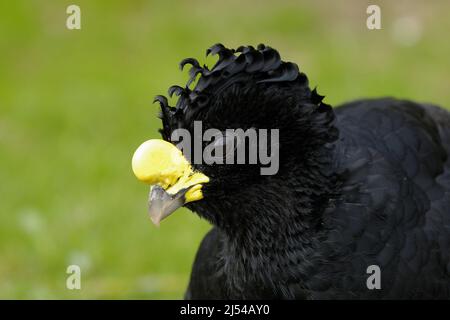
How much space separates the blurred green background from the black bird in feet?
5.87

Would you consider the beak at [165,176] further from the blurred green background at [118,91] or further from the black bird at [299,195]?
the blurred green background at [118,91]

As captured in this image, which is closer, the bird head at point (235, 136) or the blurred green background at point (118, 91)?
the bird head at point (235, 136)

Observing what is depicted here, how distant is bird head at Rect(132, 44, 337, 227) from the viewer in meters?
2.86

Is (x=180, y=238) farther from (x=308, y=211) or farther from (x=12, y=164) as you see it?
(x=308, y=211)

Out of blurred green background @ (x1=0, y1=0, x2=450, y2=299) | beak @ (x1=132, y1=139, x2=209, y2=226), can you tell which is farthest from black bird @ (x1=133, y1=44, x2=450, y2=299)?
blurred green background @ (x1=0, y1=0, x2=450, y2=299)

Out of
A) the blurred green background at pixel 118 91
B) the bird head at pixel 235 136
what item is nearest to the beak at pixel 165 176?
the bird head at pixel 235 136

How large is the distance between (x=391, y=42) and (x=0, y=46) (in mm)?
3313

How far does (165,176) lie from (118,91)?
394cm

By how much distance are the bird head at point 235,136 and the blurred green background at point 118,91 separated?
1.90m

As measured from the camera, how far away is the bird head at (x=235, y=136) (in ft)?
9.39

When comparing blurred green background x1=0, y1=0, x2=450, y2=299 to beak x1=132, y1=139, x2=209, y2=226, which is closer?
beak x1=132, y1=139, x2=209, y2=226

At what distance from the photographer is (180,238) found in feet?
17.0

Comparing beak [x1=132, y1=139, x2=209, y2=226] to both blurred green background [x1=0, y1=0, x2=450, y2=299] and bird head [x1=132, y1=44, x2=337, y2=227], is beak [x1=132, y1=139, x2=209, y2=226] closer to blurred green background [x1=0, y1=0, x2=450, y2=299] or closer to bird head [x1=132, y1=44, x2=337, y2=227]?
bird head [x1=132, y1=44, x2=337, y2=227]
